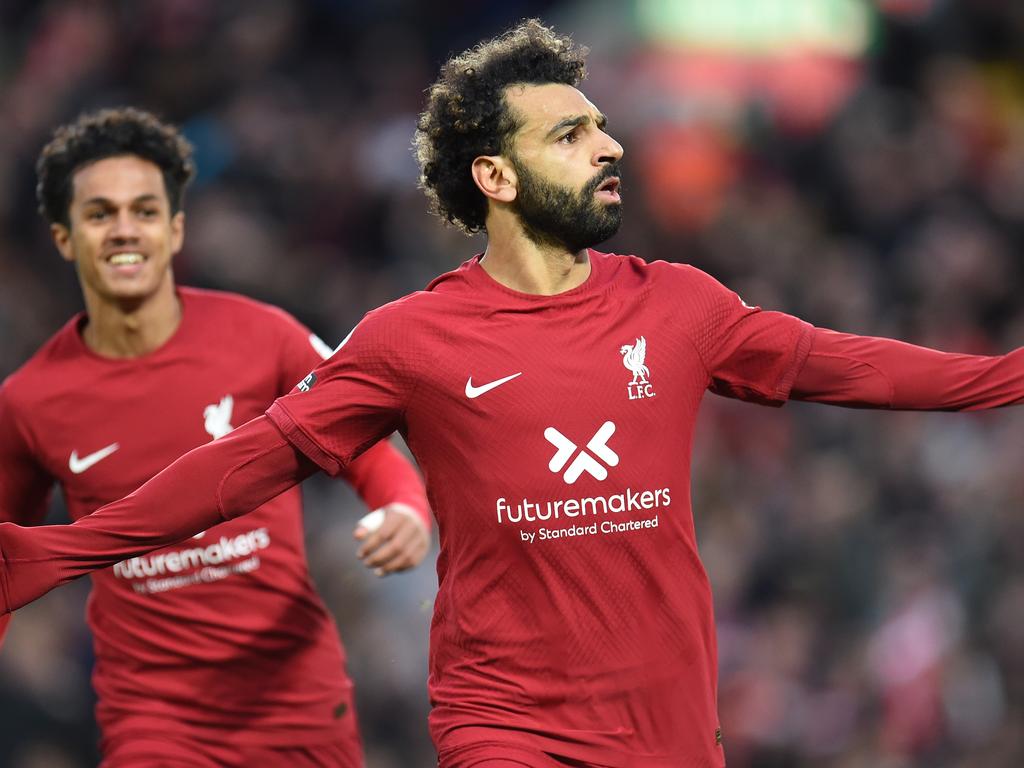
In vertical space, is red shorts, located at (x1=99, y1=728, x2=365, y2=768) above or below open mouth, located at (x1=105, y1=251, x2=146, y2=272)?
below

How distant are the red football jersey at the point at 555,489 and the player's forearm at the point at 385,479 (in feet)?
2.71

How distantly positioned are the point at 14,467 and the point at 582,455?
1.93 metres

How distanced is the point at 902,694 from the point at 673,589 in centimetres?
513

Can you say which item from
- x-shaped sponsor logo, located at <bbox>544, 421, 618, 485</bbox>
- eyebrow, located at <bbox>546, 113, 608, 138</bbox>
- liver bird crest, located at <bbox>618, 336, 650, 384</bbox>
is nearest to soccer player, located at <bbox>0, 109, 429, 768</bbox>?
x-shaped sponsor logo, located at <bbox>544, 421, 618, 485</bbox>

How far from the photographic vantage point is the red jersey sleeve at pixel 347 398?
13.4 feet

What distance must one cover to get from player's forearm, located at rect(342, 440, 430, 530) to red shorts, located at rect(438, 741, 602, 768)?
3.42 feet

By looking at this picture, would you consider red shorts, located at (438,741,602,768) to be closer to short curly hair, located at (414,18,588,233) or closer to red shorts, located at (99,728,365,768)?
red shorts, located at (99,728,365,768)

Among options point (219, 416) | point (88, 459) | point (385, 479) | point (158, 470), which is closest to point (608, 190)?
point (385, 479)

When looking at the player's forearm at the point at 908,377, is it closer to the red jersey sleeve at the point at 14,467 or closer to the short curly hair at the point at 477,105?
the short curly hair at the point at 477,105

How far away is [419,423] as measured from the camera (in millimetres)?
4168

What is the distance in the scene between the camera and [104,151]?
543 centimetres

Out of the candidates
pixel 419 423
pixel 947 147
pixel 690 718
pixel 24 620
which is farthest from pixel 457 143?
pixel 947 147

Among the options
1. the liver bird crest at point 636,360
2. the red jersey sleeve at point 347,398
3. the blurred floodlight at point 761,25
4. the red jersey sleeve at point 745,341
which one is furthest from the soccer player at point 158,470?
→ the blurred floodlight at point 761,25

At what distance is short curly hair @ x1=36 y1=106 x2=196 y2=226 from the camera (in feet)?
17.8
